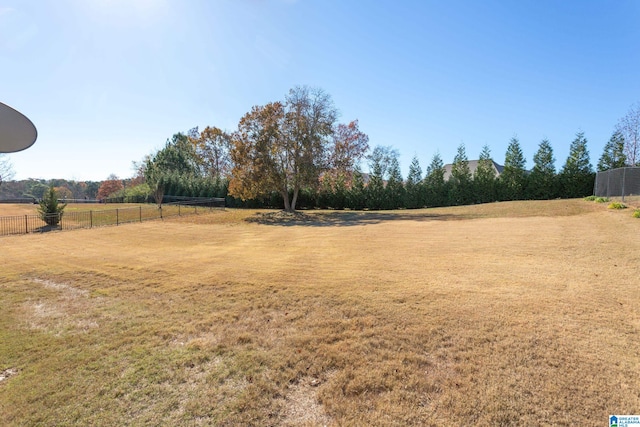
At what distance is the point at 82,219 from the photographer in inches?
801

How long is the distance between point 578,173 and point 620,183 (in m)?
10.2

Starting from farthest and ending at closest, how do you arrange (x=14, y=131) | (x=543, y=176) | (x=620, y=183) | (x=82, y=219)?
1. (x=543, y=176)
2. (x=82, y=219)
3. (x=620, y=183)
4. (x=14, y=131)

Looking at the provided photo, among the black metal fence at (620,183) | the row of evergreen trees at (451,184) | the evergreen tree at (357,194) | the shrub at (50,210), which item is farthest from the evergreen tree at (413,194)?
the shrub at (50,210)

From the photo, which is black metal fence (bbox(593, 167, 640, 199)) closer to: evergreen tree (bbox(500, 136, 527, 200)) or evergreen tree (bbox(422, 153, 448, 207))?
evergreen tree (bbox(500, 136, 527, 200))

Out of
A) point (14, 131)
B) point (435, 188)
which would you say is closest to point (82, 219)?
point (14, 131)

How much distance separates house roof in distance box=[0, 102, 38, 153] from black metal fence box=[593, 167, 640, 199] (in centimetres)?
1906

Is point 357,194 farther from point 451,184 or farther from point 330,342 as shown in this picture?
point 330,342

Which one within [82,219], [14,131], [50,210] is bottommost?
[82,219]

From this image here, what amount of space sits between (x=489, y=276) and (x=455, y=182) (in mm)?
23535

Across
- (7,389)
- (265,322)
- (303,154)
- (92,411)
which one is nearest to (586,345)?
(265,322)

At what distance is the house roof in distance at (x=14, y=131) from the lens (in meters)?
2.38

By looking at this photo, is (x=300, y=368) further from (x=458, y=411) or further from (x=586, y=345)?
(x=586, y=345)

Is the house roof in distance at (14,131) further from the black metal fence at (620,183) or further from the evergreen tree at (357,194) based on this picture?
the evergreen tree at (357,194)

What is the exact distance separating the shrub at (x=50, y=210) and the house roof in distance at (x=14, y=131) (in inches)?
763
